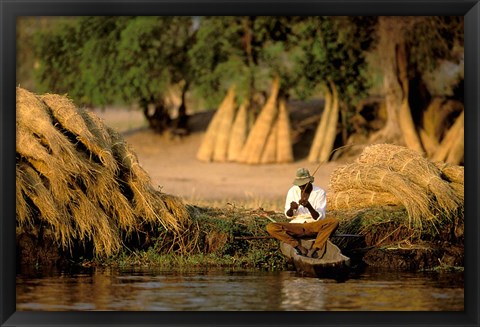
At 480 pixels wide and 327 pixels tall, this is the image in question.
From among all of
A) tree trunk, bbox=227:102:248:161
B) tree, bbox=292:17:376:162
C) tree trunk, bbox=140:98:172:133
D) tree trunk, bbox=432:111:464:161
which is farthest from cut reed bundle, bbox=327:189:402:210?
tree trunk, bbox=140:98:172:133

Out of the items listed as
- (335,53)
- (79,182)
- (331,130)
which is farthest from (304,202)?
(335,53)

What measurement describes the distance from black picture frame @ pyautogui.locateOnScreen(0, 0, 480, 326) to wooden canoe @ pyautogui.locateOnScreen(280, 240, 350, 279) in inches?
92.1

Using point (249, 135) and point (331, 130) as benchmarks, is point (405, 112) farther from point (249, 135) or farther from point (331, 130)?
point (249, 135)

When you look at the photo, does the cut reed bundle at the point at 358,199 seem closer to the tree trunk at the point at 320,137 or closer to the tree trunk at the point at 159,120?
the tree trunk at the point at 320,137

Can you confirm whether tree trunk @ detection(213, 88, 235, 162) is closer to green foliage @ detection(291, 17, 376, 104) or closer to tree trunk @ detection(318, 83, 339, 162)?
green foliage @ detection(291, 17, 376, 104)

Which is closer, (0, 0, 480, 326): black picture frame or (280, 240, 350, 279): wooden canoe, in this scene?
(0, 0, 480, 326): black picture frame

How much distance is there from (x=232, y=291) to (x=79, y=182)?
8.12 feet

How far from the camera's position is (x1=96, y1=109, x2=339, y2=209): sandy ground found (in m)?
22.8

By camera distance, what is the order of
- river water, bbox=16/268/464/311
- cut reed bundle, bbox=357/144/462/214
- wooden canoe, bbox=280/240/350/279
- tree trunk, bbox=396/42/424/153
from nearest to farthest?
river water, bbox=16/268/464/311 → wooden canoe, bbox=280/240/350/279 → cut reed bundle, bbox=357/144/462/214 → tree trunk, bbox=396/42/424/153

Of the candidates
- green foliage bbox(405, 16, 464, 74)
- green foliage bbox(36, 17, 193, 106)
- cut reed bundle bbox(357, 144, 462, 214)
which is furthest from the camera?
green foliage bbox(36, 17, 193, 106)

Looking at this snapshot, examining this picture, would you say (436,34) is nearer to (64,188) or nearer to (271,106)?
(271,106)

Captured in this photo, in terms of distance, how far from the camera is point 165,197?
44.5ft

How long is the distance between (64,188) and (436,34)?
16213 mm
